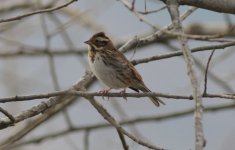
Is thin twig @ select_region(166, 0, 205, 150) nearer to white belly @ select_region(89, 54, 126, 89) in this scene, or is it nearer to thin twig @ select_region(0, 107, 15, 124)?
thin twig @ select_region(0, 107, 15, 124)

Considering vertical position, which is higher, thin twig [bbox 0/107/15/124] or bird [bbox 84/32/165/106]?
bird [bbox 84/32/165/106]

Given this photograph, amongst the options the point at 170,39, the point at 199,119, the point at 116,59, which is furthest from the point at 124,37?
the point at 199,119

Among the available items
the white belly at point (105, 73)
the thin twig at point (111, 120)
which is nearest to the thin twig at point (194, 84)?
the thin twig at point (111, 120)

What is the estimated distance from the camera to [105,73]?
6309 millimetres

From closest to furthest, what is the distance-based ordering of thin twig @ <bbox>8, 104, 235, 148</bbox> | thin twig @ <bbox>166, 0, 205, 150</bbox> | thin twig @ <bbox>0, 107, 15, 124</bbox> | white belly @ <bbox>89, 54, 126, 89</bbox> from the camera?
thin twig @ <bbox>166, 0, 205, 150</bbox>
thin twig @ <bbox>0, 107, 15, 124</bbox>
white belly @ <bbox>89, 54, 126, 89</bbox>
thin twig @ <bbox>8, 104, 235, 148</bbox>

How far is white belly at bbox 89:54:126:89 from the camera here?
20.4 ft

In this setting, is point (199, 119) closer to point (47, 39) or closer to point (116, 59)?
point (116, 59)

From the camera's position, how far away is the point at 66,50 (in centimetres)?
1059

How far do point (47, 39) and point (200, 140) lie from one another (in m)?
4.94

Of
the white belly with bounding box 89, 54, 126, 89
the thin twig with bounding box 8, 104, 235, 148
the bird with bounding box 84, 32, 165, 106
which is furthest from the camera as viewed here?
the thin twig with bounding box 8, 104, 235, 148

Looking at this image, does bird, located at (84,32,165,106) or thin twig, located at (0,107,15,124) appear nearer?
thin twig, located at (0,107,15,124)

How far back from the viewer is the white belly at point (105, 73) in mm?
6219

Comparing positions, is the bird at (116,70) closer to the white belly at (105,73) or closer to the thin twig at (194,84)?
the white belly at (105,73)

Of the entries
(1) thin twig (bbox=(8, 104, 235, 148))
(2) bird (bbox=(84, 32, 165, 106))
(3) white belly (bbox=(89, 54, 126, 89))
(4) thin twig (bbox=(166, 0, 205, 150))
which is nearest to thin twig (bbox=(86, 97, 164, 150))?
(4) thin twig (bbox=(166, 0, 205, 150))
